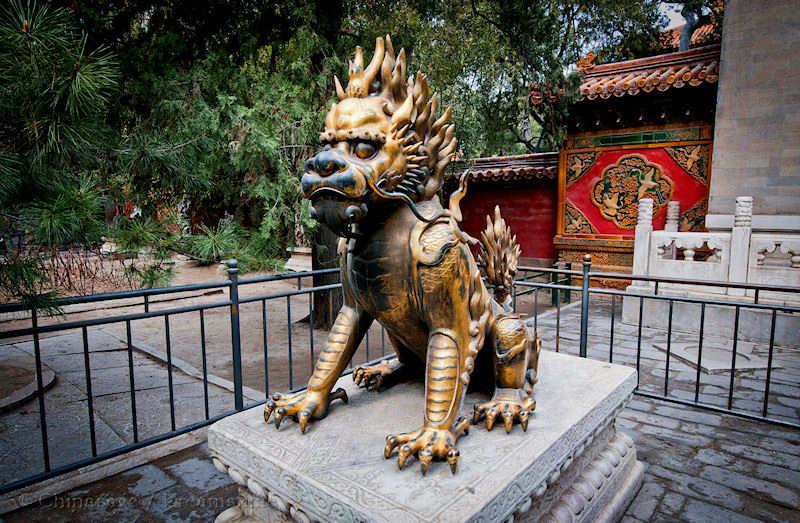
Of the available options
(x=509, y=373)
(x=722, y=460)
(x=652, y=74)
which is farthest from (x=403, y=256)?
(x=652, y=74)

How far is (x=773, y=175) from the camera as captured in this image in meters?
7.37

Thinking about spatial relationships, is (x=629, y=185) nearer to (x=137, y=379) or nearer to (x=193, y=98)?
(x=193, y=98)

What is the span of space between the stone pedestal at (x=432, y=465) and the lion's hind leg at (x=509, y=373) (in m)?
0.08

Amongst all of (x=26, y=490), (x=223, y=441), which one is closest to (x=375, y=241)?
(x=223, y=441)

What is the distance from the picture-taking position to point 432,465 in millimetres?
1637

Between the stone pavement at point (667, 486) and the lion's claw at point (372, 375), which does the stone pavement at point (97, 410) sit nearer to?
the stone pavement at point (667, 486)

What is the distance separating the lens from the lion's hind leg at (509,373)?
1938mm

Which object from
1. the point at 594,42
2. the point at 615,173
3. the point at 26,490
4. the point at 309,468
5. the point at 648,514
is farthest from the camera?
the point at 594,42

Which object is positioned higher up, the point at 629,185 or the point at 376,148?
the point at 629,185

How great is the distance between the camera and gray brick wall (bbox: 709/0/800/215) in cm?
710

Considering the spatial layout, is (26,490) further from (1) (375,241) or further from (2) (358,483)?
(1) (375,241)

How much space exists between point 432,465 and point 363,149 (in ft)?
3.46

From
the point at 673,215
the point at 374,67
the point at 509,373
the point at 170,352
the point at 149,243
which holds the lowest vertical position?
the point at 170,352

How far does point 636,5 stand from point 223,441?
462 inches
